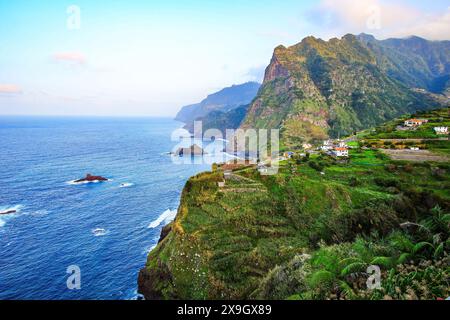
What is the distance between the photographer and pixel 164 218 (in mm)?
52469

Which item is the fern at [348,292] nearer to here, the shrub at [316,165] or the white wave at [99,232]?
the shrub at [316,165]

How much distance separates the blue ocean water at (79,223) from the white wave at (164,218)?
0.17 metres

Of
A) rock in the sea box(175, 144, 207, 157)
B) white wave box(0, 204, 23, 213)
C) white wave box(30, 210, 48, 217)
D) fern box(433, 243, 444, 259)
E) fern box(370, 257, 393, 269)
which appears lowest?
white wave box(30, 210, 48, 217)

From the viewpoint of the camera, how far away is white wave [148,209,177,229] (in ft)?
161

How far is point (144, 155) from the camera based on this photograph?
374ft

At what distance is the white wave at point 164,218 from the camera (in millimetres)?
49219

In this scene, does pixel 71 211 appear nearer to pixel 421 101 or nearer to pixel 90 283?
pixel 90 283

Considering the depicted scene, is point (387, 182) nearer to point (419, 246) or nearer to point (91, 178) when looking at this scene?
point (419, 246)

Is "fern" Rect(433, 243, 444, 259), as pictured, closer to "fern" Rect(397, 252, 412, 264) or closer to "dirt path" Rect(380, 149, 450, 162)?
"fern" Rect(397, 252, 412, 264)

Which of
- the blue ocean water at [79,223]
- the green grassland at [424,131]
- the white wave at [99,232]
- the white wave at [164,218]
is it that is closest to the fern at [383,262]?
the blue ocean water at [79,223]

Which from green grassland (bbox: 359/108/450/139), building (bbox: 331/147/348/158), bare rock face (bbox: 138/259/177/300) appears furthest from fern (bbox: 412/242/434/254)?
green grassland (bbox: 359/108/450/139)

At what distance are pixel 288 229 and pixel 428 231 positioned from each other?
18.4 metres

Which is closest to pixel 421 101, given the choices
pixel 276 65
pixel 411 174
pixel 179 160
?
pixel 276 65

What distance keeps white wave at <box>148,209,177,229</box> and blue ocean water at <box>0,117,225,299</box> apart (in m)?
0.17
